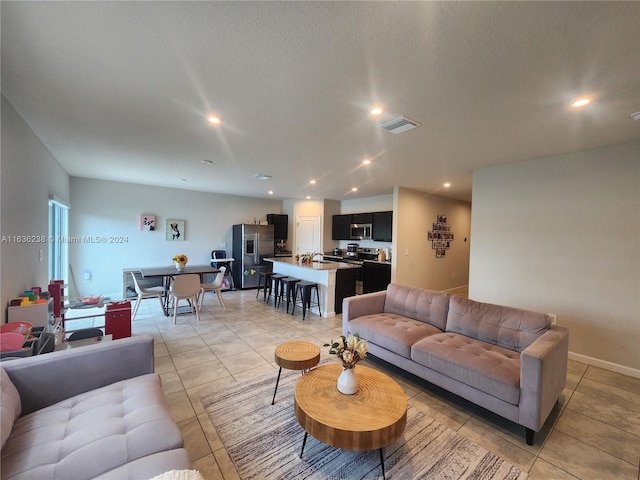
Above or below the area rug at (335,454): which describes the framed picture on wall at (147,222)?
above

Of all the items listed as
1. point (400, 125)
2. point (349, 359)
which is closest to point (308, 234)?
point (400, 125)

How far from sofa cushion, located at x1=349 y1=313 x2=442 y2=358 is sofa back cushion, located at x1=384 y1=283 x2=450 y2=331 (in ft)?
0.30

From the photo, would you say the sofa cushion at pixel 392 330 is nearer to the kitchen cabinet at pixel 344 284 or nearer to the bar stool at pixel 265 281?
the kitchen cabinet at pixel 344 284

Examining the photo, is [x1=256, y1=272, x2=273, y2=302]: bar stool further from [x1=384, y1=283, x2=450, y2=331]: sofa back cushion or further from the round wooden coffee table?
the round wooden coffee table

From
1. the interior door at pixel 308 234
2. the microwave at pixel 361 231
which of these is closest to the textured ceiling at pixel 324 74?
the microwave at pixel 361 231

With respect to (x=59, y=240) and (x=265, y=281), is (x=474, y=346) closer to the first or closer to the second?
(x=265, y=281)

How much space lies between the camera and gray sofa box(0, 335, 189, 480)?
119 centimetres

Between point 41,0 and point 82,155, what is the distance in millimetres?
3465

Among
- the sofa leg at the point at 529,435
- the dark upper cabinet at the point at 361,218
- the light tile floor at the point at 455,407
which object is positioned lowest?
the light tile floor at the point at 455,407

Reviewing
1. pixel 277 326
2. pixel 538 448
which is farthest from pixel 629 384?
pixel 277 326

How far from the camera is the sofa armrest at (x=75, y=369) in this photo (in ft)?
5.41

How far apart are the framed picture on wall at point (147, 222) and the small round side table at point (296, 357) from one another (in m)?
5.59

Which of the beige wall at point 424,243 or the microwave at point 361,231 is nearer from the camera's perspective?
the beige wall at point 424,243

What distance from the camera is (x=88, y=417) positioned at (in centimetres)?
148
